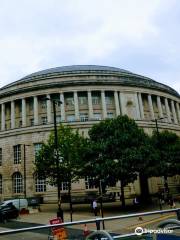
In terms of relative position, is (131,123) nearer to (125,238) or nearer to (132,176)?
(132,176)

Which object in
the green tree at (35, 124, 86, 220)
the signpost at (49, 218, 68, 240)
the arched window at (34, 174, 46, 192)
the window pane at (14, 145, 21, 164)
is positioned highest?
the window pane at (14, 145, 21, 164)

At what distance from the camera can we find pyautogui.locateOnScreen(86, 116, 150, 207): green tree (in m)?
35.7

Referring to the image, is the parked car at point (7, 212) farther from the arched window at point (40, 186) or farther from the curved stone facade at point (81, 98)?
the curved stone facade at point (81, 98)

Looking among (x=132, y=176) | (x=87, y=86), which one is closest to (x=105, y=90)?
(x=87, y=86)

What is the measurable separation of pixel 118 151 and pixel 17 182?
84.1 feet

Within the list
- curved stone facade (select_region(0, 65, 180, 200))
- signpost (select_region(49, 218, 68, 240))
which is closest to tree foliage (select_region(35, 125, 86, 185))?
curved stone facade (select_region(0, 65, 180, 200))

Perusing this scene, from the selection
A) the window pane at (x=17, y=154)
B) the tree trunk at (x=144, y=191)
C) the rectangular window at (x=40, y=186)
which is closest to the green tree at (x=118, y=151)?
the tree trunk at (x=144, y=191)

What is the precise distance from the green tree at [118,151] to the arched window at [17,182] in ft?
68.9

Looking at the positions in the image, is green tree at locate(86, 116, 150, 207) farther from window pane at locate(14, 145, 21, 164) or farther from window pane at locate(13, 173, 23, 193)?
window pane at locate(13, 173, 23, 193)

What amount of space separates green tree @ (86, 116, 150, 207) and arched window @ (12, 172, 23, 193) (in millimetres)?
Result: 21007

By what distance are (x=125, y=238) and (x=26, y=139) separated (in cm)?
5104

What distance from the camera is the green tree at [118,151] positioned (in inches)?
1405

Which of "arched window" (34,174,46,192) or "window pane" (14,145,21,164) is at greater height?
"window pane" (14,145,21,164)

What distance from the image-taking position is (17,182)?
185 feet
